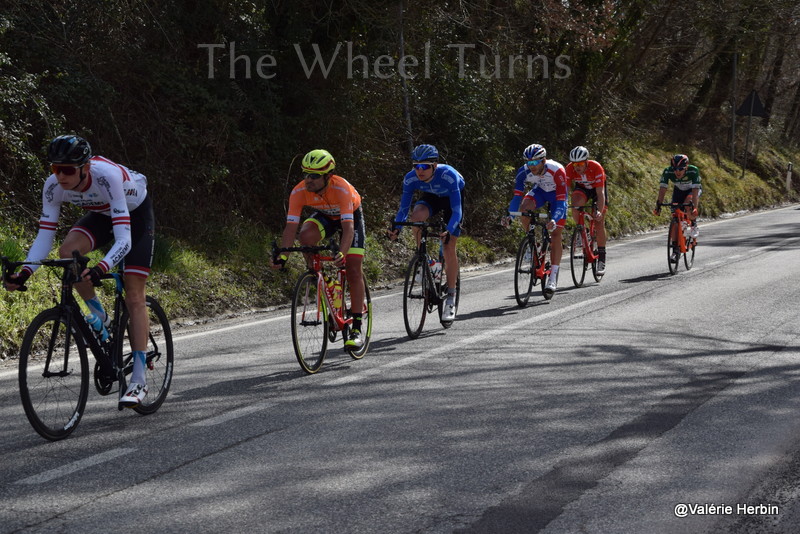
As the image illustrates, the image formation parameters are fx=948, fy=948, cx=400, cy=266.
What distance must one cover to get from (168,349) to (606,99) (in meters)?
21.8

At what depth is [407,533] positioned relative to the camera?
13.4 ft

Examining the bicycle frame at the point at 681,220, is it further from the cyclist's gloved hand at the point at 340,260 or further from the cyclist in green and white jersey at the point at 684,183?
the cyclist's gloved hand at the point at 340,260

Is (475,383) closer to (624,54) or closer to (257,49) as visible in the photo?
(257,49)

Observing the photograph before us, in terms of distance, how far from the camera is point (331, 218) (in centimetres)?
825

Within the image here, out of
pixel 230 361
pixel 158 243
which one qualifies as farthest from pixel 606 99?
pixel 230 361

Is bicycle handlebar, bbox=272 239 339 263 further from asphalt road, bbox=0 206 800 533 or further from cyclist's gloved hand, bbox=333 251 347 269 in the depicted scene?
asphalt road, bbox=0 206 800 533

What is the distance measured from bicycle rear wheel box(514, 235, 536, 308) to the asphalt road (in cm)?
171


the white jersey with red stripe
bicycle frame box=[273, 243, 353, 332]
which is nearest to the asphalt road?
bicycle frame box=[273, 243, 353, 332]

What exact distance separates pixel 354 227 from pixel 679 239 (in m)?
8.54

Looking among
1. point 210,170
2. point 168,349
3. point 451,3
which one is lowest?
point 168,349

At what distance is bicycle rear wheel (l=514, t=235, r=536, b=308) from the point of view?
11672 millimetres

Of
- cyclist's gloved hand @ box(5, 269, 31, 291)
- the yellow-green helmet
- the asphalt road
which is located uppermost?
the yellow-green helmet

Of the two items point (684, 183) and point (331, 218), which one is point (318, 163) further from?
Answer: point (684, 183)

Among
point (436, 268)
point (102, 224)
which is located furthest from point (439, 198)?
point (102, 224)
